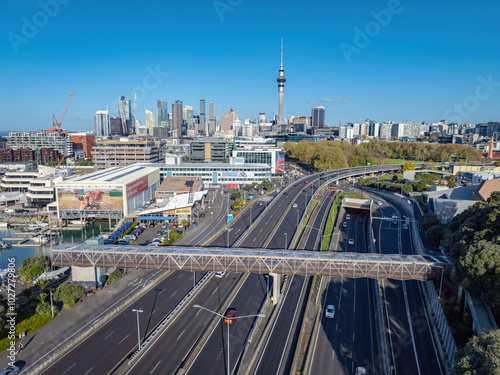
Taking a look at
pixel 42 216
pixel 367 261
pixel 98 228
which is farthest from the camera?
pixel 42 216

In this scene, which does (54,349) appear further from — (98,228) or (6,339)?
(98,228)

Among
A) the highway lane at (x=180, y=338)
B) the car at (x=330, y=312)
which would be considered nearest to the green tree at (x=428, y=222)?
the car at (x=330, y=312)

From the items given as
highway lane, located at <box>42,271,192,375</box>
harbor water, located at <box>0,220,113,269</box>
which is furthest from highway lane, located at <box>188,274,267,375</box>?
harbor water, located at <box>0,220,113,269</box>

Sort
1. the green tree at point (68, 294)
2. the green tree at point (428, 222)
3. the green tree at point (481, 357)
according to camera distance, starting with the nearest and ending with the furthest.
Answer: the green tree at point (481, 357)
the green tree at point (68, 294)
the green tree at point (428, 222)

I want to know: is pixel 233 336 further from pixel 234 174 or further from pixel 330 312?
pixel 234 174

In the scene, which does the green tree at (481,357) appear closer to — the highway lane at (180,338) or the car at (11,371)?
the highway lane at (180,338)

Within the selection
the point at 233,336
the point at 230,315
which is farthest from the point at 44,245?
the point at 233,336

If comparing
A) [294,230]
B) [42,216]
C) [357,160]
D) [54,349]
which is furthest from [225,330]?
[357,160]
